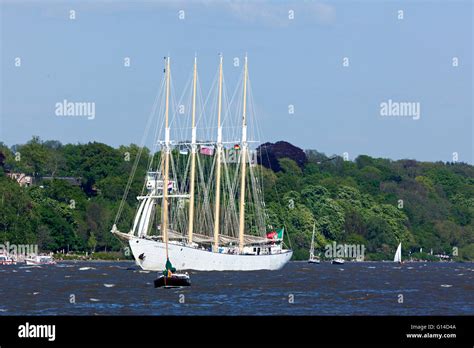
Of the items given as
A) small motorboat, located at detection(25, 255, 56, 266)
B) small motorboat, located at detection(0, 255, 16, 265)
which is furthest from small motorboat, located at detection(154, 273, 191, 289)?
small motorboat, located at detection(0, 255, 16, 265)

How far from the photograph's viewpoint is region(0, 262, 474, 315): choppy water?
287 feet

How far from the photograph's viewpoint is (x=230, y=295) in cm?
10269

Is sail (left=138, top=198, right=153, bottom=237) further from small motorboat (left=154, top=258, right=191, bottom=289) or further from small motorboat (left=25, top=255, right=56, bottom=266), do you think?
small motorboat (left=154, top=258, right=191, bottom=289)

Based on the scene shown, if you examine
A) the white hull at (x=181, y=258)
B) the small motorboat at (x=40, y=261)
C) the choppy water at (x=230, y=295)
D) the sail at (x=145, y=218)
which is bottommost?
the choppy water at (x=230, y=295)

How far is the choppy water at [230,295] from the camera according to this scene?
87375 millimetres

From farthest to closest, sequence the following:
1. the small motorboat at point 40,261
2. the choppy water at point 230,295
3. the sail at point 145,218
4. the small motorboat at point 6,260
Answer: the small motorboat at point 6,260, the small motorboat at point 40,261, the sail at point 145,218, the choppy water at point 230,295

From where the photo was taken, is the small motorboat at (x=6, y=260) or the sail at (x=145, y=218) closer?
the sail at (x=145, y=218)

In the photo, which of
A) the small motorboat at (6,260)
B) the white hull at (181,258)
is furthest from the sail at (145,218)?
the small motorboat at (6,260)

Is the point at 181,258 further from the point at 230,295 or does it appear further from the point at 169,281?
the point at 230,295

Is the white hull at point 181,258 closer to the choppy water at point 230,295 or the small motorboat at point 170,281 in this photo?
the choppy water at point 230,295

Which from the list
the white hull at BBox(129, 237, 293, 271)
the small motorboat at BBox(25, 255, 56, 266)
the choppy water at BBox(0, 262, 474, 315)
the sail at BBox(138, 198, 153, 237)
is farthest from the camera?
the small motorboat at BBox(25, 255, 56, 266)
